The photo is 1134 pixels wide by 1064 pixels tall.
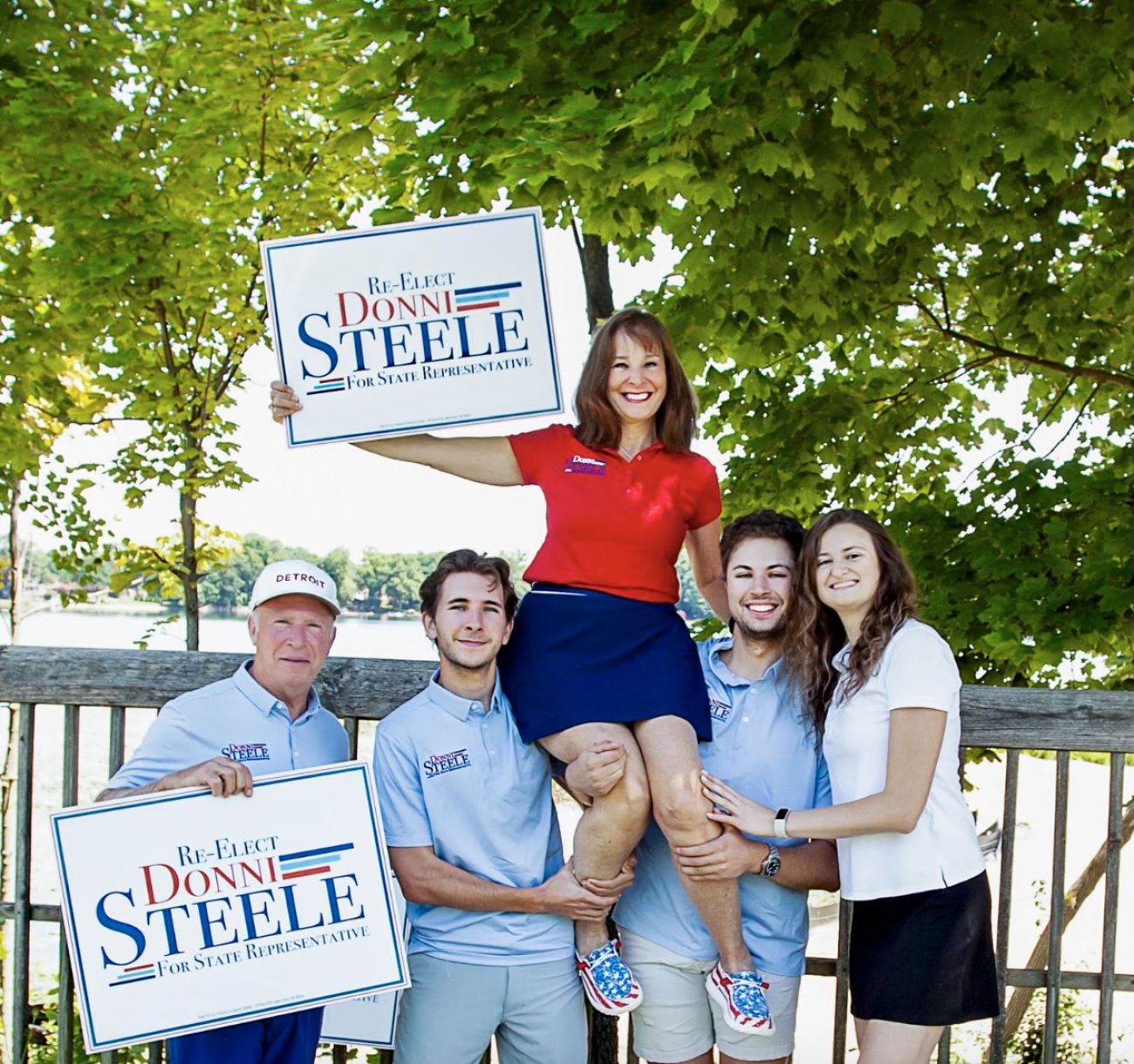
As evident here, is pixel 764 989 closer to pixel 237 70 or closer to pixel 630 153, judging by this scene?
pixel 630 153

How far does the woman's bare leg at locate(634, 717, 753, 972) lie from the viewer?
2629 millimetres

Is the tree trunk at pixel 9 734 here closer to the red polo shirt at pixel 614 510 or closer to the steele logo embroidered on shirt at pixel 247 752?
the steele logo embroidered on shirt at pixel 247 752

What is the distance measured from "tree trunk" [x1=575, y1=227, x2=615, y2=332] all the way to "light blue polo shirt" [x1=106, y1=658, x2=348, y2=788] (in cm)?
300

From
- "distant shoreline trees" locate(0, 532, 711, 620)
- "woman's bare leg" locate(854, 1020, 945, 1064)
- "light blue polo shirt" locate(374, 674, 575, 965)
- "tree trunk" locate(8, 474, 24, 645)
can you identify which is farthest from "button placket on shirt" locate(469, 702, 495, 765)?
"tree trunk" locate(8, 474, 24, 645)

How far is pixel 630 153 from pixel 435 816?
7.18 ft

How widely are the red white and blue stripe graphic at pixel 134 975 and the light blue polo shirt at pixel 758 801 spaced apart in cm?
104

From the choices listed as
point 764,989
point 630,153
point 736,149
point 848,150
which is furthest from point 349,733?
point 848,150

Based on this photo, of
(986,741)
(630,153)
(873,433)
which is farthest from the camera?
(873,433)

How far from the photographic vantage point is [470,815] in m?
2.74

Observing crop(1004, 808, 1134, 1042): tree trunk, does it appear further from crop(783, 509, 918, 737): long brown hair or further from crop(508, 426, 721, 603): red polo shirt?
crop(508, 426, 721, 603): red polo shirt


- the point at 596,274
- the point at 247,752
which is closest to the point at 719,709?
the point at 247,752

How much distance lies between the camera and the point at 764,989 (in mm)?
2691

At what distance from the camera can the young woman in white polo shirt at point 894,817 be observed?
2.50 metres

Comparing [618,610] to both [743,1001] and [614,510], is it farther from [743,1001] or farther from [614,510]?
[743,1001]
